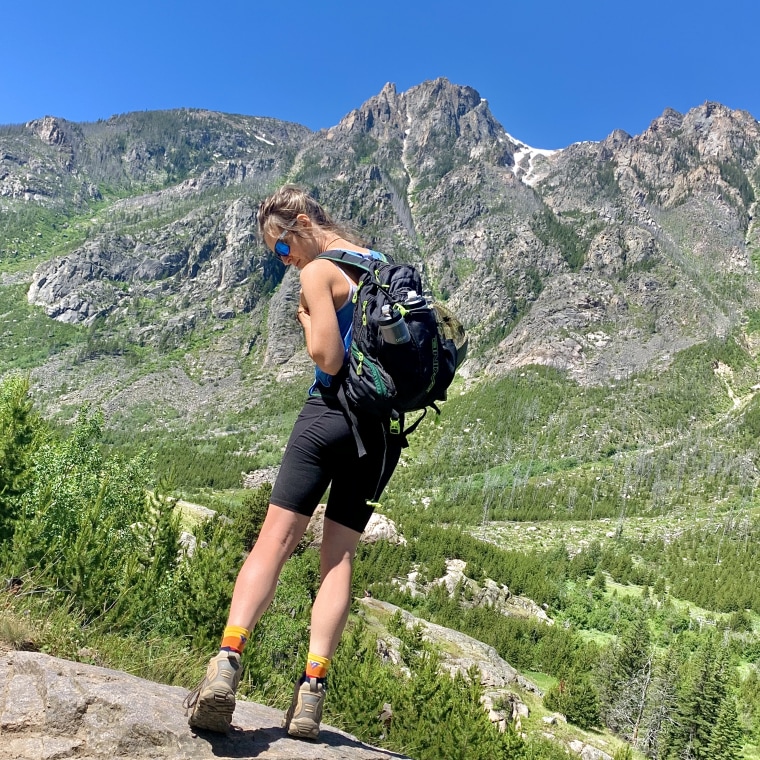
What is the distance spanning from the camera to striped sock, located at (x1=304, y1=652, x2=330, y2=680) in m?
2.97

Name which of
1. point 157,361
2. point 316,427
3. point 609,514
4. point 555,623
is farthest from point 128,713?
point 157,361

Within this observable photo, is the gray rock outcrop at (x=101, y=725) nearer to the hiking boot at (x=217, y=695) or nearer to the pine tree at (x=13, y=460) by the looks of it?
the hiking boot at (x=217, y=695)

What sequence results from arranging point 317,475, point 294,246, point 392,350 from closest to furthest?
point 392,350, point 317,475, point 294,246

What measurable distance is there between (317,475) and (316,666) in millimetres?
1048

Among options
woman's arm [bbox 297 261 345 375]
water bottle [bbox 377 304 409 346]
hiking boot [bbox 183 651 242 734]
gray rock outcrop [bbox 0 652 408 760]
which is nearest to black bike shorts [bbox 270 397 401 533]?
woman's arm [bbox 297 261 345 375]

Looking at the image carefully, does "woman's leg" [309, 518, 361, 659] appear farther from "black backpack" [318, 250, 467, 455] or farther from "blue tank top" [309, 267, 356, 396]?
"blue tank top" [309, 267, 356, 396]

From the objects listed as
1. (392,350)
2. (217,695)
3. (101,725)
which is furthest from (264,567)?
(392,350)

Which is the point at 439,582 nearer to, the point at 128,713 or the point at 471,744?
the point at 471,744

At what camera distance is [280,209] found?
3.34 metres

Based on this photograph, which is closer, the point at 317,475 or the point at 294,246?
the point at 317,475

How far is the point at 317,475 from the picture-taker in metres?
3.08

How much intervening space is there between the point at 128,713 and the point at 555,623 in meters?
64.7

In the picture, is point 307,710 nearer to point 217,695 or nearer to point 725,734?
point 217,695

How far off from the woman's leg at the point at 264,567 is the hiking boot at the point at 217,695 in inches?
7.6
